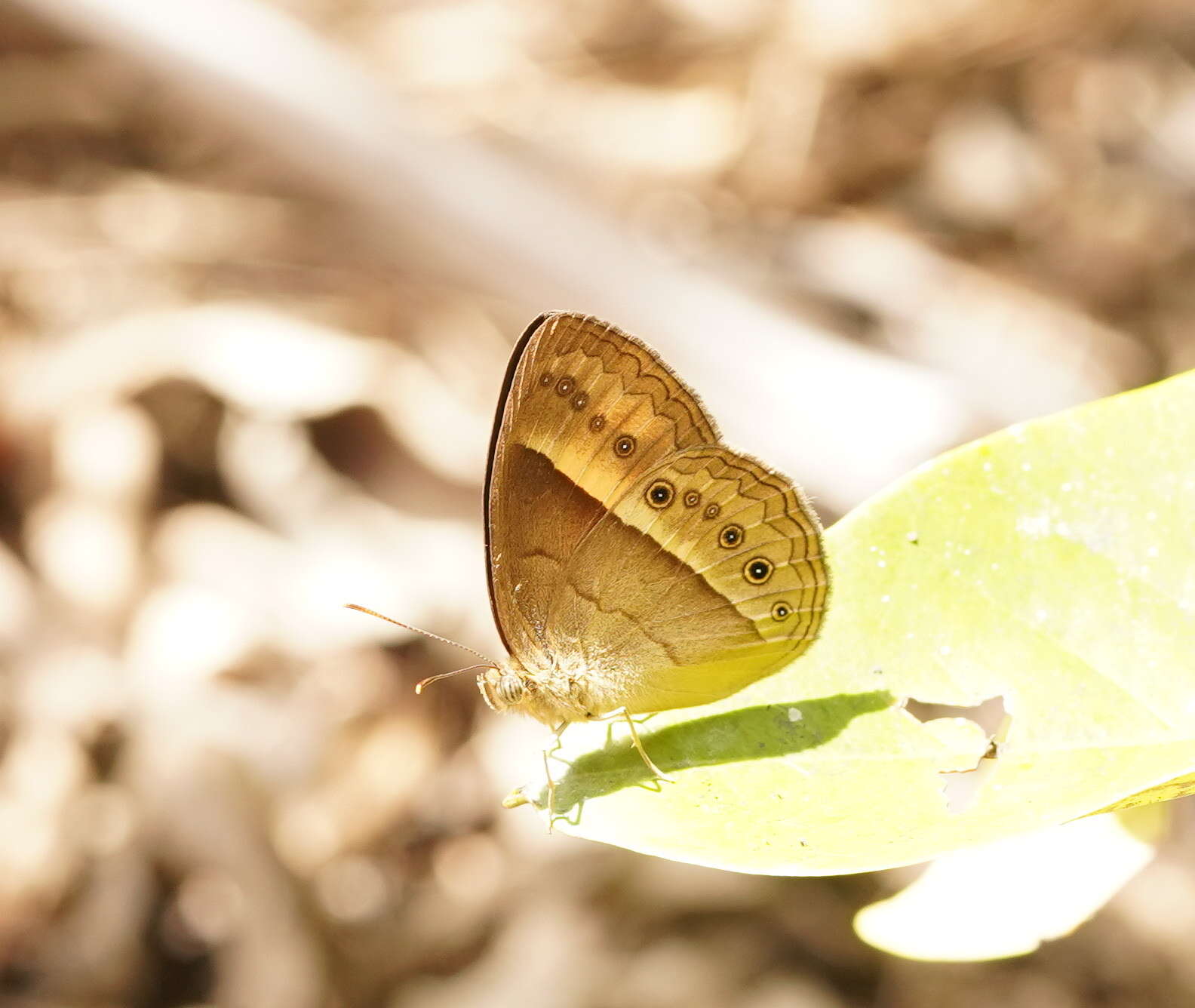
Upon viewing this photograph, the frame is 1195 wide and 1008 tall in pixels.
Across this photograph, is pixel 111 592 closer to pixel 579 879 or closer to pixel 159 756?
pixel 159 756

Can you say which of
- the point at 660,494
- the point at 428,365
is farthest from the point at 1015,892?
the point at 428,365

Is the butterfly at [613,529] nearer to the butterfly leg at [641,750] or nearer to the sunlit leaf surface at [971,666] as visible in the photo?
the butterfly leg at [641,750]

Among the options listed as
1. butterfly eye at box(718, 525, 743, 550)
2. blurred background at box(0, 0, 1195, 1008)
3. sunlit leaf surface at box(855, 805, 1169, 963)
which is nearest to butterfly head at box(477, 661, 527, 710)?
butterfly eye at box(718, 525, 743, 550)

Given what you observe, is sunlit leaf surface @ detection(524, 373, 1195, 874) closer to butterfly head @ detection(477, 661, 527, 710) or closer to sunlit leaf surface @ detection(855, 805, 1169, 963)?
sunlit leaf surface @ detection(855, 805, 1169, 963)

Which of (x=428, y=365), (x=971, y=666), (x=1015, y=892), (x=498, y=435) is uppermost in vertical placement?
(x=428, y=365)

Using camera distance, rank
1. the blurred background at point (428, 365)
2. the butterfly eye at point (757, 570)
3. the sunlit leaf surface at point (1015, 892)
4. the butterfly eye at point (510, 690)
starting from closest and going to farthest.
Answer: the sunlit leaf surface at point (1015, 892), the butterfly eye at point (757, 570), the butterfly eye at point (510, 690), the blurred background at point (428, 365)

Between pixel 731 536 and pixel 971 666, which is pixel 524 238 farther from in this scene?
pixel 971 666

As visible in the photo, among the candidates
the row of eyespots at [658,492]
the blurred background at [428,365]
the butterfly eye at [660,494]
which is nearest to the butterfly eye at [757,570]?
the row of eyespots at [658,492]
